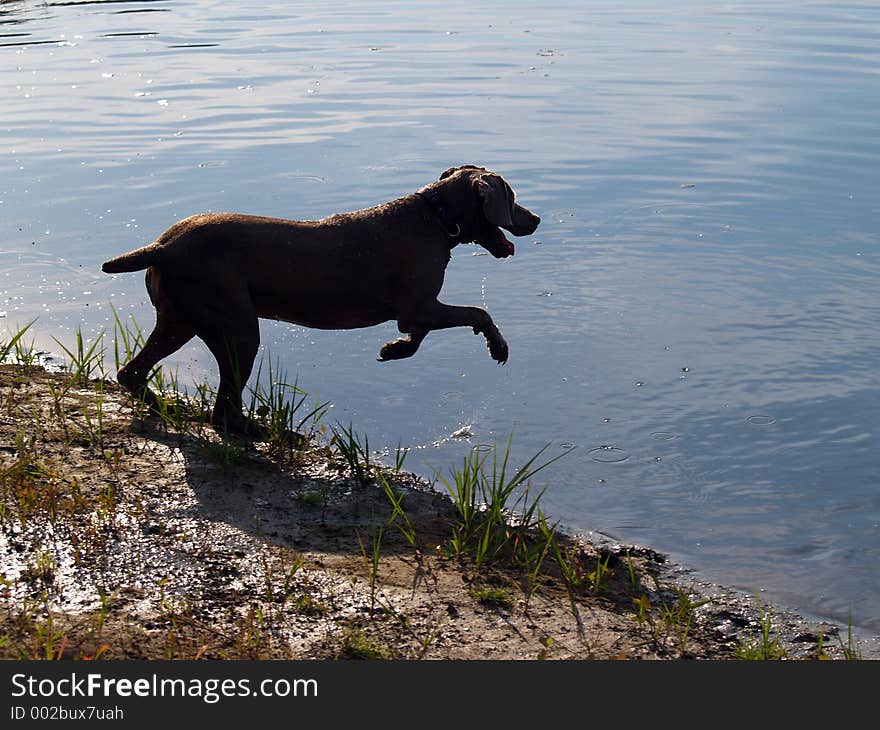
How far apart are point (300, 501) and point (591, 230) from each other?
5638 millimetres

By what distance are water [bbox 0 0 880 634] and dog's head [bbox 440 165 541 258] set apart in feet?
3.82

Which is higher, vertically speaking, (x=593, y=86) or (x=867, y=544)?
(x=593, y=86)

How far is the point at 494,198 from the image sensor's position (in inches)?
251

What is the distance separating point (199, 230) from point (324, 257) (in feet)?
2.29

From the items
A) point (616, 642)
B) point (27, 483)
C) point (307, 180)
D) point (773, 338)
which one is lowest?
point (616, 642)

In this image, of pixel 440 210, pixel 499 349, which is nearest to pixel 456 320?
pixel 499 349

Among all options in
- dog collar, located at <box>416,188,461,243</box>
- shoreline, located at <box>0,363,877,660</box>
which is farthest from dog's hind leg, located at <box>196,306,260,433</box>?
dog collar, located at <box>416,188,461,243</box>

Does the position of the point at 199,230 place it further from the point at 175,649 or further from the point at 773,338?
the point at 773,338

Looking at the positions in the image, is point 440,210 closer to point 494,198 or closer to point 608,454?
point 494,198

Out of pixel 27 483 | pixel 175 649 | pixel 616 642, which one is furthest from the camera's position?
pixel 27 483

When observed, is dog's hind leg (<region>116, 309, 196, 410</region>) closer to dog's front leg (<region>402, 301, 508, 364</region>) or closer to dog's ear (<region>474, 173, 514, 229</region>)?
dog's front leg (<region>402, 301, 508, 364</region>)

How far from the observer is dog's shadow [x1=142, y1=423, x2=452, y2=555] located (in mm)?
5047

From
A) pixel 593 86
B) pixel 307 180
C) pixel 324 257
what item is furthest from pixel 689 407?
pixel 593 86

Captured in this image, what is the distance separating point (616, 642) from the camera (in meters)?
4.25
